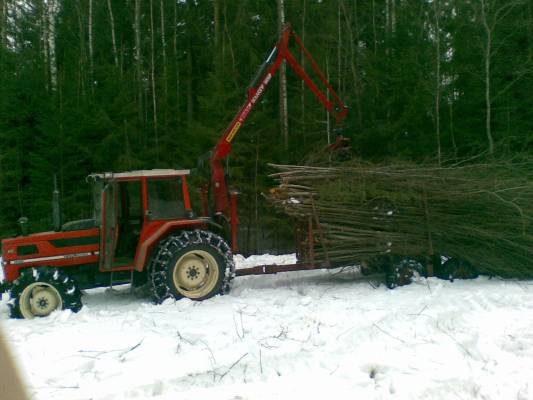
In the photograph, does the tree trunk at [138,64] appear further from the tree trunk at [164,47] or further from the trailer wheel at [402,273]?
the trailer wheel at [402,273]

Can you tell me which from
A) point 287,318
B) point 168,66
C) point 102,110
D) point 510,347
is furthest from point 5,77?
point 510,347

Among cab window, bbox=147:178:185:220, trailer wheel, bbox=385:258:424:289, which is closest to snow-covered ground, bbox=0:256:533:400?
trailer wheel, bbox=385:258:424:289

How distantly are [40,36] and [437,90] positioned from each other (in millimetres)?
15989

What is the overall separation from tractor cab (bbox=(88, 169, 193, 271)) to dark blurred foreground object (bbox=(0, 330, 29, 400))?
5495 millimetres

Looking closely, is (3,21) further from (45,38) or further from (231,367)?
(231,367)

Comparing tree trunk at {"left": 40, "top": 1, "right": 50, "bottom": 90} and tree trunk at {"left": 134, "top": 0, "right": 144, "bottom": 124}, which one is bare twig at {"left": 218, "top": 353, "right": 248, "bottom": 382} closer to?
tree trunk at {"left": 134, "top": 0, "right": 144, "bottom": 124}

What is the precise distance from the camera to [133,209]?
7934mm

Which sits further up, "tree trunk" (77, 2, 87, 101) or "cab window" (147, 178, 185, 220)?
"tree trunk" (77, 2, 87, 101)

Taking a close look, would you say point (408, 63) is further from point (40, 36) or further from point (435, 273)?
point (40, 36)

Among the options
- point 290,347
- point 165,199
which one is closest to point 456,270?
point 290,347

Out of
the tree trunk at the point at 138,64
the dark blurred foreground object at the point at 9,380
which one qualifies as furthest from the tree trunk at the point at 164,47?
the dark blurred foreground object at the point at 9,380

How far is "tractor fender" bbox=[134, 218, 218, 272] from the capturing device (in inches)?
294

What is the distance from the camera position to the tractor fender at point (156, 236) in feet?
24.5

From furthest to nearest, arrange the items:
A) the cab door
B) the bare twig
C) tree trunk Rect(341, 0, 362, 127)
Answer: tree trunk Rect(341, 0, 362, 127), the cab door, the bare twig
